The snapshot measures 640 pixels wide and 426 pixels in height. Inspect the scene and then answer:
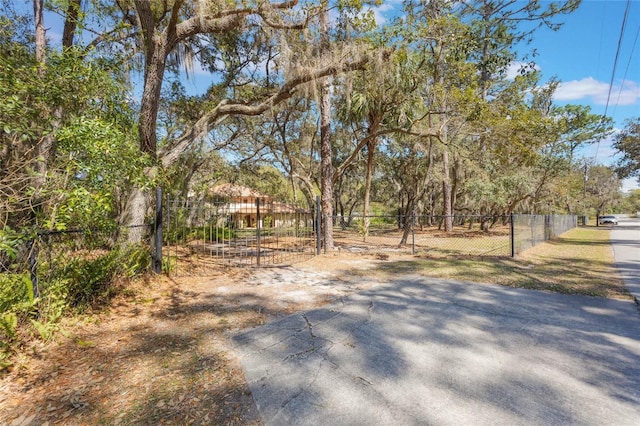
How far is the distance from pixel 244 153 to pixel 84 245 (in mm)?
11889

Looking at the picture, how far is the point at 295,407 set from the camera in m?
2.10

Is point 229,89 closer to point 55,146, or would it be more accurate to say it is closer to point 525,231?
point 55,146

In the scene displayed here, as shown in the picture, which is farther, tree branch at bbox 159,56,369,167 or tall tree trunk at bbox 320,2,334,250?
tall tree trunk at bbox 320,2,334,250

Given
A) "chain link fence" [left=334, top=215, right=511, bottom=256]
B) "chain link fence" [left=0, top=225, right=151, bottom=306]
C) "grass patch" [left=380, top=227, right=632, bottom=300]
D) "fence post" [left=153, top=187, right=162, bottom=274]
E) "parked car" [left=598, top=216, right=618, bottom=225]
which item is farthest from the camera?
"parked car" [left=598, top=216, right=618, bottom=225]

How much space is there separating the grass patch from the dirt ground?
3210 millimetres

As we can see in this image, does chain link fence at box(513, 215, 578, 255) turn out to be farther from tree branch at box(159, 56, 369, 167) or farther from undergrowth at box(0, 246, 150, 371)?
undergrowth at box(0, 246, 150, 371)

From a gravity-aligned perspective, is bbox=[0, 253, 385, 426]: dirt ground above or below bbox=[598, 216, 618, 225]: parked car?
below

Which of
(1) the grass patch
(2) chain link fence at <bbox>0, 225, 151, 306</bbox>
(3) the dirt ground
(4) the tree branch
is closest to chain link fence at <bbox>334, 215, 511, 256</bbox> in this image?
(1) the grass patch

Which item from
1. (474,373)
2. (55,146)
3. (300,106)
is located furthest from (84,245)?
(300,106)

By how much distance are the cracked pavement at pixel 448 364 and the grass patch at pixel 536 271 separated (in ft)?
3.41

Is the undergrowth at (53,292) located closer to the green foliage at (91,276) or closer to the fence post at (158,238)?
the green foliage at (91,276)

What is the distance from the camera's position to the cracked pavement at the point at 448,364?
203cm

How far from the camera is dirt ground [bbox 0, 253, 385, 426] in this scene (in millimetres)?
2072

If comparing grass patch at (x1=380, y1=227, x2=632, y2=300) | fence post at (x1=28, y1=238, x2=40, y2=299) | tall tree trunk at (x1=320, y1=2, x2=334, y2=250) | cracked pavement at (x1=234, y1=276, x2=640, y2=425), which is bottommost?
cracked pavement at (x1=234, y1=276, x2=640, y2=425)
